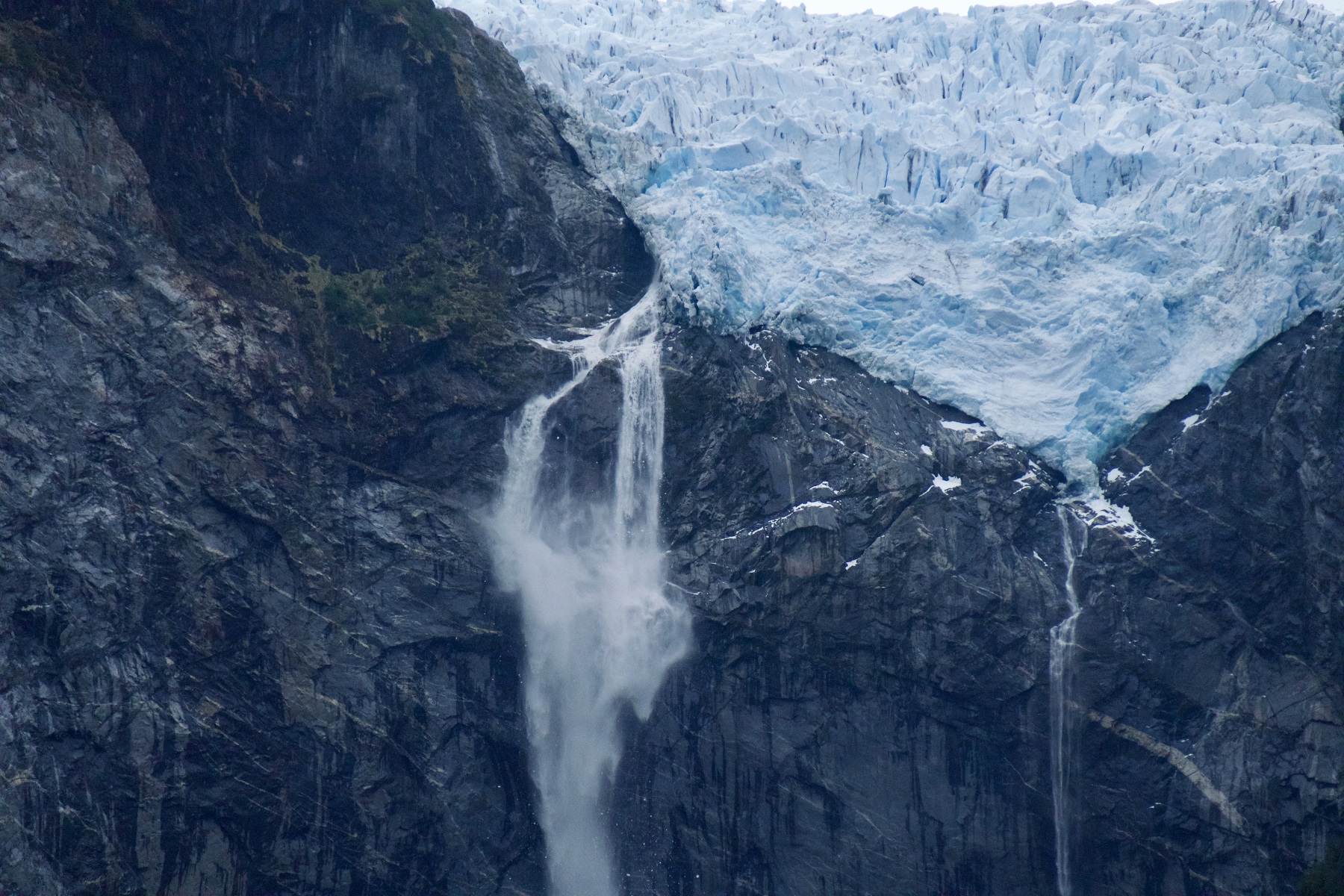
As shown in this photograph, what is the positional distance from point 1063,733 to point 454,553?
49.2 ft

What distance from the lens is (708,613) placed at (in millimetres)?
29891

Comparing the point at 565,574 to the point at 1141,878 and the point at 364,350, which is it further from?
the point at 1141,878

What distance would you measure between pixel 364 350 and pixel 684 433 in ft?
26.8

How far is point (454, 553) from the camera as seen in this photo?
30.0 metres

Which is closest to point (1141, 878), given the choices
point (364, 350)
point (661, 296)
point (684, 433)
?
point (684, 433)

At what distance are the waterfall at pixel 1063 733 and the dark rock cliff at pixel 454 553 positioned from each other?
0.23m

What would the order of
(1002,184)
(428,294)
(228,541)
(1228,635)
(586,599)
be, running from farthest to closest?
(1002,184) < (428,294) < (586,599) < (1228,635) < (228,541)

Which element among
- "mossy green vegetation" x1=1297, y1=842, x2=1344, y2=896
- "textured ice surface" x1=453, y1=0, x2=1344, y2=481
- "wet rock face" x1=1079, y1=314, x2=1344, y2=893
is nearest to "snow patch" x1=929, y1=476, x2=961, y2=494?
"textured ice surface" x1=453, y1=0, x2=1344, y2=481

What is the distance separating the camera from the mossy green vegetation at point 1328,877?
25.8 m

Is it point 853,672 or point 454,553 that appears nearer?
→ point 853,672

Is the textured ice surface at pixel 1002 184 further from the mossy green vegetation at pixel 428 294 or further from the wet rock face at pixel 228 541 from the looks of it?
the wet rock face at pixel 228 541

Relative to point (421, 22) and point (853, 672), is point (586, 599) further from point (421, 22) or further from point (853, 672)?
point (421, 22)

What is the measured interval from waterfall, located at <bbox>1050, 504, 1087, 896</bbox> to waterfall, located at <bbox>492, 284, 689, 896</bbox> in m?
8.74

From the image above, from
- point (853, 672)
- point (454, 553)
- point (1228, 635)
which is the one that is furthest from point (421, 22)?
point (1228, 635)
